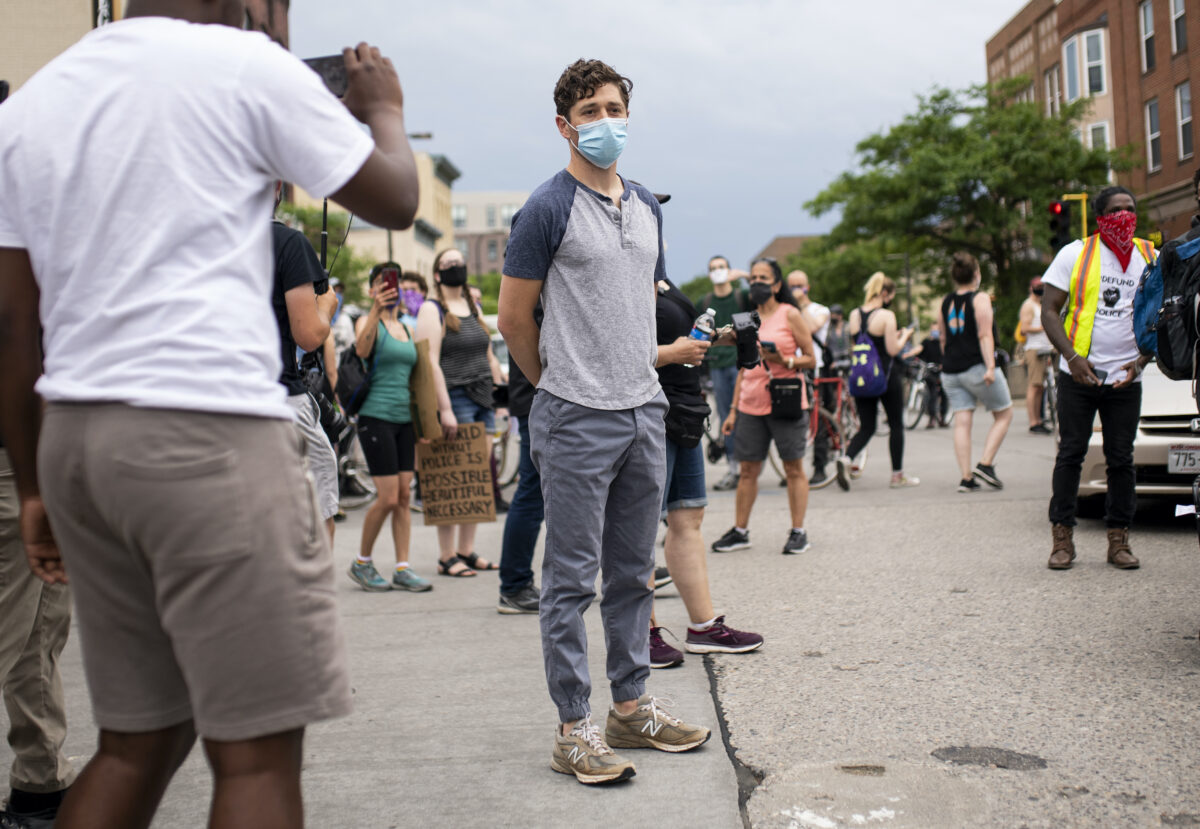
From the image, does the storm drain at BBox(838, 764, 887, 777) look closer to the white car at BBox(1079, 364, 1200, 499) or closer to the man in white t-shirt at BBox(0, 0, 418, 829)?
the man in white t-shirt at BBox(0, 0, 418, 829)

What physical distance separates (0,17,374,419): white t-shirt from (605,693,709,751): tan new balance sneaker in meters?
2.23

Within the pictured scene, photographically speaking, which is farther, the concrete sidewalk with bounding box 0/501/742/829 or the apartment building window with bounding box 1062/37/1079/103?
the apartment building window with bounding box 1062/37/1079/103

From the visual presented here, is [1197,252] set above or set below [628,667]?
above

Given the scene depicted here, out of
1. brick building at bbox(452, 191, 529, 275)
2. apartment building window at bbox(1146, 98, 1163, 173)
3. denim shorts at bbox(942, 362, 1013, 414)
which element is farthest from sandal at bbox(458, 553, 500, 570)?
brick building at bbox(452, 191, 529, 275)

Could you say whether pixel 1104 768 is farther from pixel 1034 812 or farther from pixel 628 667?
pixel 628 667

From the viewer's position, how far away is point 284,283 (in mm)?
4441

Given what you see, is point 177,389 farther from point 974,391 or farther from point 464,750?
point 974,391

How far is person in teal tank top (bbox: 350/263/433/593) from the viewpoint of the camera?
693 centimetres

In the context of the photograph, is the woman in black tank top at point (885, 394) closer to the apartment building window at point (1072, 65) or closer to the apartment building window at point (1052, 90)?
the apartment building window at point (1072, 65)

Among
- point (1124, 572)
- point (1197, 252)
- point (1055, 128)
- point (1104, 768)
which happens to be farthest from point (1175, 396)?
point (1055, 128)

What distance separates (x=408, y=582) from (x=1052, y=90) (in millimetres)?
46065

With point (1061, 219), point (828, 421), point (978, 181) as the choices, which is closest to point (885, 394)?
point (828, 421)

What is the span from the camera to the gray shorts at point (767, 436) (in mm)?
7543

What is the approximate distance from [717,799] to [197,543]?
1985 mm
